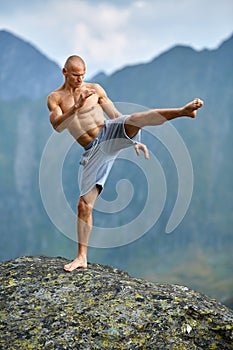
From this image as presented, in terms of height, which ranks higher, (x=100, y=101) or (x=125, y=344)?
(x=100, y=101)

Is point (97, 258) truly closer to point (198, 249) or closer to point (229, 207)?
point (198, 249)

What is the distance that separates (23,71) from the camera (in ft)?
395

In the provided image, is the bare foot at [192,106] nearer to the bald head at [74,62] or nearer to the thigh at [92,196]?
the bald head at [74,62]

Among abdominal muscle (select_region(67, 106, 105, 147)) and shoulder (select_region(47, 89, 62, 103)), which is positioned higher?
shoulder (select_region(47, 89, 62, 103))

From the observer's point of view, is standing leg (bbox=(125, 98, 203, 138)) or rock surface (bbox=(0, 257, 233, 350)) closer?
rock surface (bbox=(0, 257, 233, 350))

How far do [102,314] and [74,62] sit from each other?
3.20m

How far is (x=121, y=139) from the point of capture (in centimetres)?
664

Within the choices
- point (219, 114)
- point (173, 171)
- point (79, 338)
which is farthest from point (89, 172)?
point (219, 114)

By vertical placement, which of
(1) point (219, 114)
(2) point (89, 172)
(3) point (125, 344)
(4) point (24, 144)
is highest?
(1) point (219, 114)

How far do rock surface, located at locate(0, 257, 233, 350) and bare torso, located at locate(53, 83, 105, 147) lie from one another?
188 centimetres

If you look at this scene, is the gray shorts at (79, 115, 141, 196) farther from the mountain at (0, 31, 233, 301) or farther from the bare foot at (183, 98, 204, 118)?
the mountain at (0, 31, 233, 301)

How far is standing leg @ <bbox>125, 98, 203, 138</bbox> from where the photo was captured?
550 centimetres

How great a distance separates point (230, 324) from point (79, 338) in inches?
69.6

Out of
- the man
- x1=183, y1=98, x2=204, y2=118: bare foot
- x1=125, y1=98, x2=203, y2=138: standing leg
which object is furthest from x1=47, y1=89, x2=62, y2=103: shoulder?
x1=183, y1=98, x2=204, y2=118: bare foot
